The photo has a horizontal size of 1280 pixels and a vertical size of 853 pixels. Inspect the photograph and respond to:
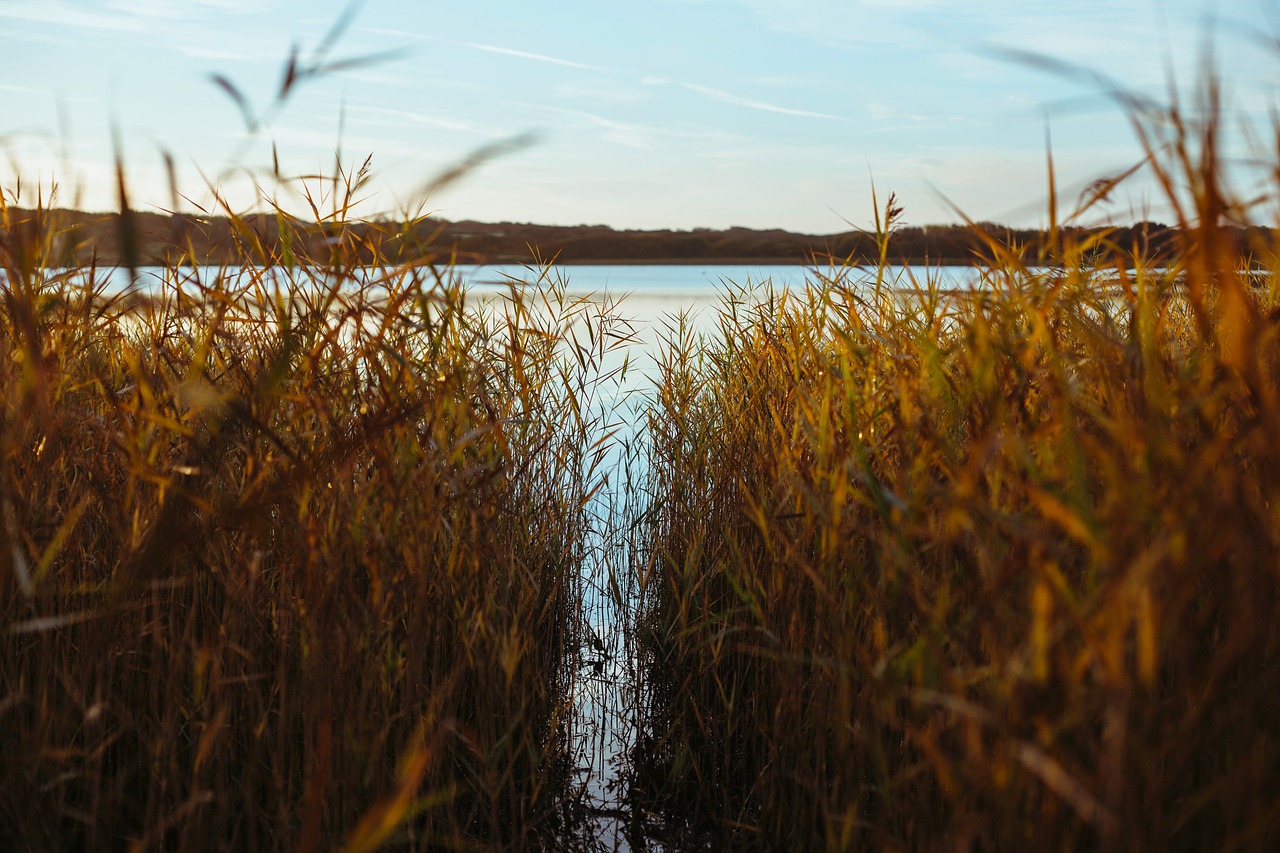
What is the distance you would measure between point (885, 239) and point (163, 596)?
6.18ft

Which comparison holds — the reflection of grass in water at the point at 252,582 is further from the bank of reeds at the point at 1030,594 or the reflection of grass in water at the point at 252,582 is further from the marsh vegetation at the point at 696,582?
the bank of reeds at the point at 1030,594

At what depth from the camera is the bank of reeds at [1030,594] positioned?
0.99 m

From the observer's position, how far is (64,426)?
77.4 inches

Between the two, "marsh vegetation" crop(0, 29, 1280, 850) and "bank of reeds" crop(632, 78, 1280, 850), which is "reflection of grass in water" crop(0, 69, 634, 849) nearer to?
"marsh vegetation" crop(0, 29, 1280, 850)

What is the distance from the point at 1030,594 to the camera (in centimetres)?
119

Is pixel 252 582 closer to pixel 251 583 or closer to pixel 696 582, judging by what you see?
pixel 251 583

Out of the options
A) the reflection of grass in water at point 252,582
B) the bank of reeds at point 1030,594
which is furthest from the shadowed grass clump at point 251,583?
the bank of reeds at point 1030,594

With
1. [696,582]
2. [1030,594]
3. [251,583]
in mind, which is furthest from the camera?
[696,582]

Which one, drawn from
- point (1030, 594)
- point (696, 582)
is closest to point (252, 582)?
point (1030, 594)

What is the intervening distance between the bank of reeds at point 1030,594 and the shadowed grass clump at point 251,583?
60 cm

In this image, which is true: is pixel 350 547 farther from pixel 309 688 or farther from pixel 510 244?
pixel 510 244

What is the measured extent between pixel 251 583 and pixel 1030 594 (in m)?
1.18

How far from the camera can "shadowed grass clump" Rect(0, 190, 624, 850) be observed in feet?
4.95

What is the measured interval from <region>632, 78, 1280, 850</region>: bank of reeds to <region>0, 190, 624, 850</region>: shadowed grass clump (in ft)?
1.95
